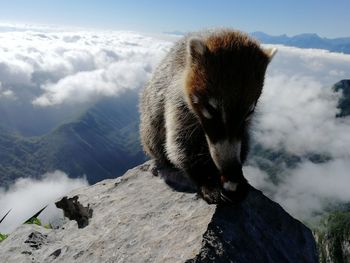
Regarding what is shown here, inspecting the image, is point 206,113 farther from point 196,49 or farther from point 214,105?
point 196,49

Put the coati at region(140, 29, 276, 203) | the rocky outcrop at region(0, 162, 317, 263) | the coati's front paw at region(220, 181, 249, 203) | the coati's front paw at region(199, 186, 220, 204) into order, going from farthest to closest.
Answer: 1. the coati's front paw at region(199, 186, 220, 204)
2. the rocky outcrop at region(0, 162, 317, 263)
3. the coati's front paw at region(220, 181, 249, 203)
4. the coati at region(140, 29, 276, 203)

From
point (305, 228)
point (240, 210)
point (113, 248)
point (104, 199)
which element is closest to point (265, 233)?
point (240, 210)

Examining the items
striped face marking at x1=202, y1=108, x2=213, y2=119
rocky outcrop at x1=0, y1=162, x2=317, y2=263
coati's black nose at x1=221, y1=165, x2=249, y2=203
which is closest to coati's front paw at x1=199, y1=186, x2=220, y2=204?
rocky outcrop at x1=0, y1=162, x2=317, y2=263

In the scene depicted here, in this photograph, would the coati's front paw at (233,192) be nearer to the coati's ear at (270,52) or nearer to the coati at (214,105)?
the coati at (214,105)

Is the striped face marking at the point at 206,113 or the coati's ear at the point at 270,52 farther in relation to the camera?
the coati's ear at the point at 270,52

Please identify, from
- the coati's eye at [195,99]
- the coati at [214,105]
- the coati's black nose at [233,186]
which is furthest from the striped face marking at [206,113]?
the coati's black nose at [233,186]

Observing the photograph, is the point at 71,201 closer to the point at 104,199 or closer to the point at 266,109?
the point at 104,199

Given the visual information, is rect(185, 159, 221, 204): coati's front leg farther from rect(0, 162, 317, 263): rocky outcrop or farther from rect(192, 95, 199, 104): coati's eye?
rect(192, 95, 199, 104): coati's eye

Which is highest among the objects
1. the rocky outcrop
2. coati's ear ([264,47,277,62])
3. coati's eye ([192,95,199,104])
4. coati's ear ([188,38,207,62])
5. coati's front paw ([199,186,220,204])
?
coati's ear ([188,38,207,62])
